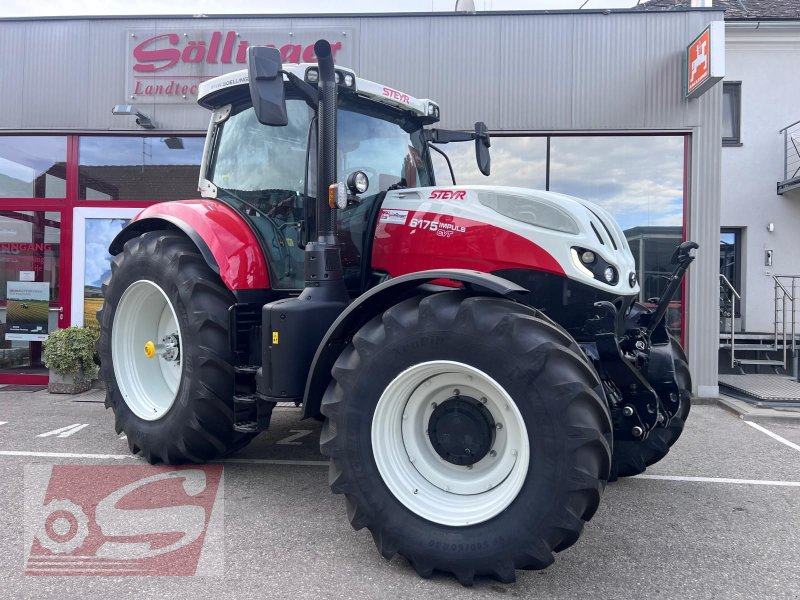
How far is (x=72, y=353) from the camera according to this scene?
7449 millimetres

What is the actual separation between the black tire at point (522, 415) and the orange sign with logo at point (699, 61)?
5.85 meters

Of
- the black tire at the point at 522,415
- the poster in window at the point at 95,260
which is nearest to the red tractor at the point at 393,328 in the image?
→ the black tire at the point at 522,415

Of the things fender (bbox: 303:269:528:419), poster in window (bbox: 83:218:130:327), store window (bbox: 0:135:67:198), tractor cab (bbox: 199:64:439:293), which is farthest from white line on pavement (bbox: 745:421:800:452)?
store window (bbox: 0:135:67:198)

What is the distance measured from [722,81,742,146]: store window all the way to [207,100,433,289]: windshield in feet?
33.2

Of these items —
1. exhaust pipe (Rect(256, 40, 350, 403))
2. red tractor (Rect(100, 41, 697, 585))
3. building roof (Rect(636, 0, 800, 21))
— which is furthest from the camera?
building roof (Rect(636, 0, 800, 21))

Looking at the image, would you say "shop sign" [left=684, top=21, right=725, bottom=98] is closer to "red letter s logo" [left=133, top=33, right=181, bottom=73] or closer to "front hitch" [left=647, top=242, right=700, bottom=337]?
"front hitch" [left=647, top=242, right=700, bottom=337]

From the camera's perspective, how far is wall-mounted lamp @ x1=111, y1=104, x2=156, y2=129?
7535mm

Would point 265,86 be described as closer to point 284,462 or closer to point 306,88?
point 306,88

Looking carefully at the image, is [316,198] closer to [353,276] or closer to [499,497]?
[353,276]

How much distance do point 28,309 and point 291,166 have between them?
20.6 ft

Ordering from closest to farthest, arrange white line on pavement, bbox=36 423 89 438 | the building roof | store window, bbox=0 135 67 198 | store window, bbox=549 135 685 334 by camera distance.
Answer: white line on pavement, bbox=36 423 89 438 → store window, bbox=549 135 685 334 → store window, bbox=0 135 67 198 → the building roof

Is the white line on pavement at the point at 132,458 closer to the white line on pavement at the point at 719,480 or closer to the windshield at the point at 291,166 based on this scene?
the windshield at the point at 291,166

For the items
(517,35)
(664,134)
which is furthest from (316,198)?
(664,134)

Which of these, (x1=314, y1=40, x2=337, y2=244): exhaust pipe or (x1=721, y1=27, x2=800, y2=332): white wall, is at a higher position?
(x1=721, y1=27, x2=800, y2=332): white wall
